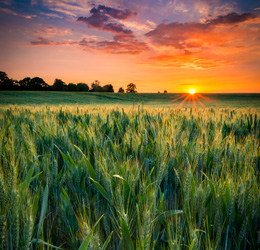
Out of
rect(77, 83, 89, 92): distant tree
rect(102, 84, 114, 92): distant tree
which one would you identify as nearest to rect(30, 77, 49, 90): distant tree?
rect(77, 83, 89, 92): distant tree

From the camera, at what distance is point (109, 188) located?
108cm

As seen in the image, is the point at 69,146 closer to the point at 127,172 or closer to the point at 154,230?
the point at 127,172

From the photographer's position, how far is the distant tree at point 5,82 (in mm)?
49450

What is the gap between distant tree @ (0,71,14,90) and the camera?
162 ft

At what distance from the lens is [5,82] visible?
50.3 meters

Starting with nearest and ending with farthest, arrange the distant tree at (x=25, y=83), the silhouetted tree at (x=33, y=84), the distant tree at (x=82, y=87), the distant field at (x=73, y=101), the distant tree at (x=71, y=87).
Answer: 1. the distant field at (x=73, y=101)
2. the distant tree at (x=25, y=83)
3. the silhouetted tree at (x=33, y=84)
4. the distant tree at (x=71, y=87)
5. the distant tree at (x=82, y=87)

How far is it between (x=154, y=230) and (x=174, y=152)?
749 mm

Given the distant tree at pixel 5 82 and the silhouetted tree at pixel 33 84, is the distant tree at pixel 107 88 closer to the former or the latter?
the silhouetted tree at pixel 33 84

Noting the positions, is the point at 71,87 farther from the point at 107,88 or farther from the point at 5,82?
the point at 5,82

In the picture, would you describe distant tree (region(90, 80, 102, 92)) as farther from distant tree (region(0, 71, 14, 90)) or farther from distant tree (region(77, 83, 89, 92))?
distant tree (region(0, 71, 14, 90))

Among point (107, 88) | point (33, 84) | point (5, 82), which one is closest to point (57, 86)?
point (33, 84)

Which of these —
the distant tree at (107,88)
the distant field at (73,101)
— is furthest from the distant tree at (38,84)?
the distant field at (73,101)

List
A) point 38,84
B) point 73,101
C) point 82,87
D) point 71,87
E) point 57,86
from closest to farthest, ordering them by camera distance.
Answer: point 73,101
point 38,84
point 71,87
point 57,86
point 82,87

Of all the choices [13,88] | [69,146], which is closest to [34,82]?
[13,88]
